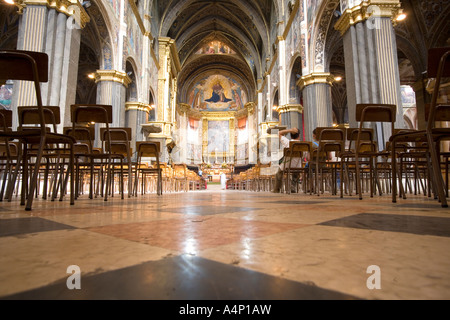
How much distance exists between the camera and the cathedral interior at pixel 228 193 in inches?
15.0

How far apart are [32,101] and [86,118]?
231 centimetres

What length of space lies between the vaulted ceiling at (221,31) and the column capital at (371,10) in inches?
351

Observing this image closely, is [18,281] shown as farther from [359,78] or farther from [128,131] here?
[359,78]

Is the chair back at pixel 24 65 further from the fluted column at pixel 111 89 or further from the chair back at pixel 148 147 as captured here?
the fluted column at pixel 111 89

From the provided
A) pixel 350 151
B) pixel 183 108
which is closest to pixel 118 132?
pixel 350 151

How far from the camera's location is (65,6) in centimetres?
480

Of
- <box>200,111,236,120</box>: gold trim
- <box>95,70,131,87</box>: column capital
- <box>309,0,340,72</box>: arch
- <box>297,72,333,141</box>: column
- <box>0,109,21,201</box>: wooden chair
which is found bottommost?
<box>0,109,21,201</box>: wooden chair

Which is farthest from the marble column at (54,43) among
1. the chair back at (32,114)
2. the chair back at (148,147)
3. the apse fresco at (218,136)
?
the apse fresco at (218,136)

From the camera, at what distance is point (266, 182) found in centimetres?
764

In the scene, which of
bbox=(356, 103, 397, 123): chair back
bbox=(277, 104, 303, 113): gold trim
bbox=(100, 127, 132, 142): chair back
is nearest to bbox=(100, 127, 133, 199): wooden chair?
bbox=(100, 127, 132, 142): chair back

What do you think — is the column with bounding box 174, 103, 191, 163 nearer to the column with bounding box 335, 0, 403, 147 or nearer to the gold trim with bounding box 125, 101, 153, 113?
the gold trim with bounding box 125, 101, 153, 113

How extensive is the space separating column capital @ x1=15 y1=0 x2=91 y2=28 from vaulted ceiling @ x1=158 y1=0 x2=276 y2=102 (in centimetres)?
946

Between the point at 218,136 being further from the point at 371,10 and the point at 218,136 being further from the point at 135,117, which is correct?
the point at 371,10

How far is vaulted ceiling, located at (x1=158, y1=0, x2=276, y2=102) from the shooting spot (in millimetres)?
14055
